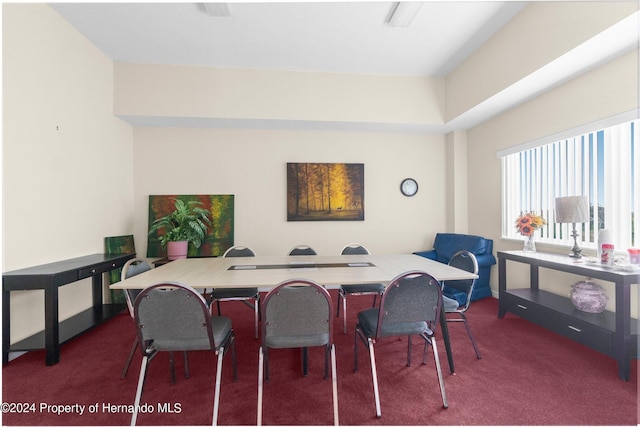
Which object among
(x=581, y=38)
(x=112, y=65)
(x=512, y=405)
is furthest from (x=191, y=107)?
(x=512, y=405)

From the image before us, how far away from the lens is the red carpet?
1.87 meters

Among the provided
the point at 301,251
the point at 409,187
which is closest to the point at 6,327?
the point at 301,251

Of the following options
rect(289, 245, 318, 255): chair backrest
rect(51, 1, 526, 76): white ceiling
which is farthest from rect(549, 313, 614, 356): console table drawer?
rect(51, 1, 526, 76): white ceiling

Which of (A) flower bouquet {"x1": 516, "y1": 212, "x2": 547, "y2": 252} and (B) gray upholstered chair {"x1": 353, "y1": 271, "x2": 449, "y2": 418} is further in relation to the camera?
(A) flower bouquet {"x1": 516, "y1": 212, "x2": 547, "y2": 252}

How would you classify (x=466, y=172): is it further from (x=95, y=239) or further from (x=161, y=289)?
(x=95, y=239)

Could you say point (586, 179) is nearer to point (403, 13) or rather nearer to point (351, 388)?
point (403, 13)

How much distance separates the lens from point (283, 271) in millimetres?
2508

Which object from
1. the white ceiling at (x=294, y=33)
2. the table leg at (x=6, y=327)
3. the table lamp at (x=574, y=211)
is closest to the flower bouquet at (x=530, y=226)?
the table lamp at (x=574, y=211)

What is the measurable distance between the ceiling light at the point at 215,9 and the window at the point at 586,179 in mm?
4103

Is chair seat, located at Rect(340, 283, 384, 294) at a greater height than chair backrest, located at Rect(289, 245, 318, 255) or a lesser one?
lesser

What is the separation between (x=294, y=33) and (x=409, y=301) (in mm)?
3316

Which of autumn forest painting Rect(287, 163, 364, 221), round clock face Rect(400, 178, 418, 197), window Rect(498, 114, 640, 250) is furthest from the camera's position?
round clock face Rect(400, 178, 418, 197)

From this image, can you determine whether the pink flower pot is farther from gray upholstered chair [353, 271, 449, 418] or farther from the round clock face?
the round clock face

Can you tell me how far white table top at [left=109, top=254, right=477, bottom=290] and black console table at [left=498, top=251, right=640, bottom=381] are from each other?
49.8 inches
